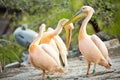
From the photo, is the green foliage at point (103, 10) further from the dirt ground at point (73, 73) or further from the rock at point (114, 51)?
the dirt ground at point (73, 73)

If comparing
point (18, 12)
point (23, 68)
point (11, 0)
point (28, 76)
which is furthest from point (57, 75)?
point (18, 12)

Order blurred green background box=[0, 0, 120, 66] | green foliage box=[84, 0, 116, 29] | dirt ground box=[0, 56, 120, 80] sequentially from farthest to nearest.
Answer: blurred green background box=[0, 0, 120, 66]
green foliage box=[84, 0, 116, 29]
dirt ground box=[0, 56, 120, 80]

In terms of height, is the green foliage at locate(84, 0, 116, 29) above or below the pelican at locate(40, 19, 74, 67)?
above

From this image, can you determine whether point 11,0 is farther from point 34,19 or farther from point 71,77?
point 71,77

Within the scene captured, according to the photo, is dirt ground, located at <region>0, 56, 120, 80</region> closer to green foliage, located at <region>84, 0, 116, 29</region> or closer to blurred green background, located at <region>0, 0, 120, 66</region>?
blurred green background, located at <region>0, 0, 120, 66</region>

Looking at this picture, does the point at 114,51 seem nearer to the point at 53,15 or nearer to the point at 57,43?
the point at 53,15

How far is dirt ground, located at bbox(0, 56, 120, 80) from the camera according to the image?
8.60 m

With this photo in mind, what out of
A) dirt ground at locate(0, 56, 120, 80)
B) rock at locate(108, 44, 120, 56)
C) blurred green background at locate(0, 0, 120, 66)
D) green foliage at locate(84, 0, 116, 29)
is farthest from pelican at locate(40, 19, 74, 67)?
rock at locate(108, 44, 120, 56)

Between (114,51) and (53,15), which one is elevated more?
(53,15)

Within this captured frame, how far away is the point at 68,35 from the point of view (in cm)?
1041

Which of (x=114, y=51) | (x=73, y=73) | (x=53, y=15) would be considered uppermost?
(x=53, y=15)

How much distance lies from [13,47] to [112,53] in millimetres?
2661

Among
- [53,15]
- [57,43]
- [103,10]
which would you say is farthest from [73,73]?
[53,15]

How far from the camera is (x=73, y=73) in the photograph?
31.8 ft
